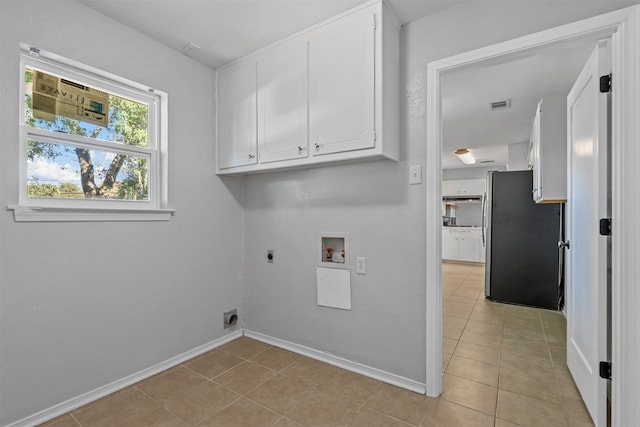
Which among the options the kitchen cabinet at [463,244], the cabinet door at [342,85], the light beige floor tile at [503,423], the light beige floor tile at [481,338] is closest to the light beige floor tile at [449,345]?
the light beige floor tile at [481,338]

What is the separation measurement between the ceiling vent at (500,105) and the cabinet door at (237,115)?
9.25ft

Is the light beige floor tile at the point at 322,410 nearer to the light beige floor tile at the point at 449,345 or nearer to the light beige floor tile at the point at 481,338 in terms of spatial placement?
the light beige floor tile at the point at 449,345

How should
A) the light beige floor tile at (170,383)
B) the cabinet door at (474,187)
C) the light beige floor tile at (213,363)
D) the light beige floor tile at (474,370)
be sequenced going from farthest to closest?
1. the cabinet door at (474,187)
2. the light beige floor tile at (213,363)
3. the light beige floor tile at (474,370)
4. the light beige floor tile at (170,383)

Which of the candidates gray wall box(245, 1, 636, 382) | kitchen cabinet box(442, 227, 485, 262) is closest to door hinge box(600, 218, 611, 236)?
gray wall box(245, 1, 636, 382)

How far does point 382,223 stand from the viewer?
7.20ft

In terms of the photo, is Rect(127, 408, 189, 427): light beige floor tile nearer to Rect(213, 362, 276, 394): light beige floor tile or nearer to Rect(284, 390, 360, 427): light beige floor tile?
Rect(213, 362, 276, 394): light beige floor tile

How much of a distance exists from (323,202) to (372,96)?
918 millimetres

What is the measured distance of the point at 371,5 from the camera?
1877 millimetres

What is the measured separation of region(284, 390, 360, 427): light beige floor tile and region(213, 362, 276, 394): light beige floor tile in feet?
1.24

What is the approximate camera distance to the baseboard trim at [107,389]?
1717 mm

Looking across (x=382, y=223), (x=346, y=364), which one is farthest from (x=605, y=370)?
(x=346, y=364)

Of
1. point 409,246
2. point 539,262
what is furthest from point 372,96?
point 539,262

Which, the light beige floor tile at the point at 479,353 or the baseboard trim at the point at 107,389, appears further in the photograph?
the light beige floor tile at the point at 479,353

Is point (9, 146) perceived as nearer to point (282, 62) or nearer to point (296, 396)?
point (282, 62)
